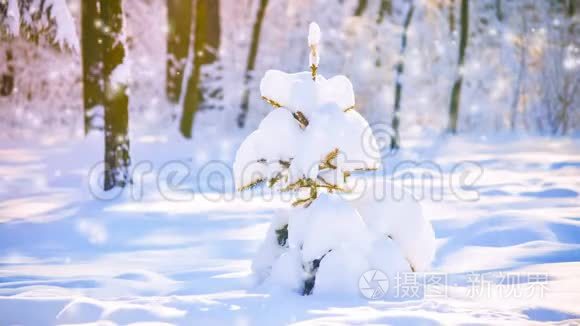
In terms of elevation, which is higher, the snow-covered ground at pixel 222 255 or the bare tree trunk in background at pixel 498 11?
the bare tree trunk in background at pixel 498 11

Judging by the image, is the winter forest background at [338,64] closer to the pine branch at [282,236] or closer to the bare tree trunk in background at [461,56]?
the bare tree trunk in background at [461,56]

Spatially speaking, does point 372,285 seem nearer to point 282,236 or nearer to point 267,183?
point 282,236

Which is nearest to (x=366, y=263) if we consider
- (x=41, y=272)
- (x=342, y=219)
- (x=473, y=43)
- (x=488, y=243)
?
(x=342, y=219)

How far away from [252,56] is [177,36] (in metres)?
2.77

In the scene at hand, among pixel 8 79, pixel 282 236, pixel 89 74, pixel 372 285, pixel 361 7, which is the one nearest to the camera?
pixel 372 285

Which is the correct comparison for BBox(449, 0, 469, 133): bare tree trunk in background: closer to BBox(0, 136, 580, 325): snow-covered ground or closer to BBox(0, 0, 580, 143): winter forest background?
BBox(0, 0, 580, 143): winter forest background

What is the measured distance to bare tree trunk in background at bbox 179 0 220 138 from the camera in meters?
17.6

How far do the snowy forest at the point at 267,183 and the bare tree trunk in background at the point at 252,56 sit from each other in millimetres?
78

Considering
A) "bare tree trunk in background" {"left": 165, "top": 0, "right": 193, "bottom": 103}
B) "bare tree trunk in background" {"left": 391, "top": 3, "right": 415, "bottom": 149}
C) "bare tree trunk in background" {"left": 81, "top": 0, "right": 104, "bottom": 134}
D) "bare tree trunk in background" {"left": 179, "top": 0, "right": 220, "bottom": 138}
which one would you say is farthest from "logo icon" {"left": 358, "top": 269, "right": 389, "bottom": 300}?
"bare tree trunk in background" {"left": 165, "top": 0, "right": 193, "bottom": 103}

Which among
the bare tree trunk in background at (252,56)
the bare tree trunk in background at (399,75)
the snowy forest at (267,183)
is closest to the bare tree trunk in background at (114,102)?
the snowy forest at (267,183)

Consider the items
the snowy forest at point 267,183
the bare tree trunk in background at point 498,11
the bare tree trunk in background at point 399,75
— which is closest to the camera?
the snowy forest at point 267,183

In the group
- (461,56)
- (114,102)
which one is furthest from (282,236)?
(461,56)

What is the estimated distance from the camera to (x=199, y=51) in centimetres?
1756

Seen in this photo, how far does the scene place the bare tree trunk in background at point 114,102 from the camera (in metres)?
10.2
